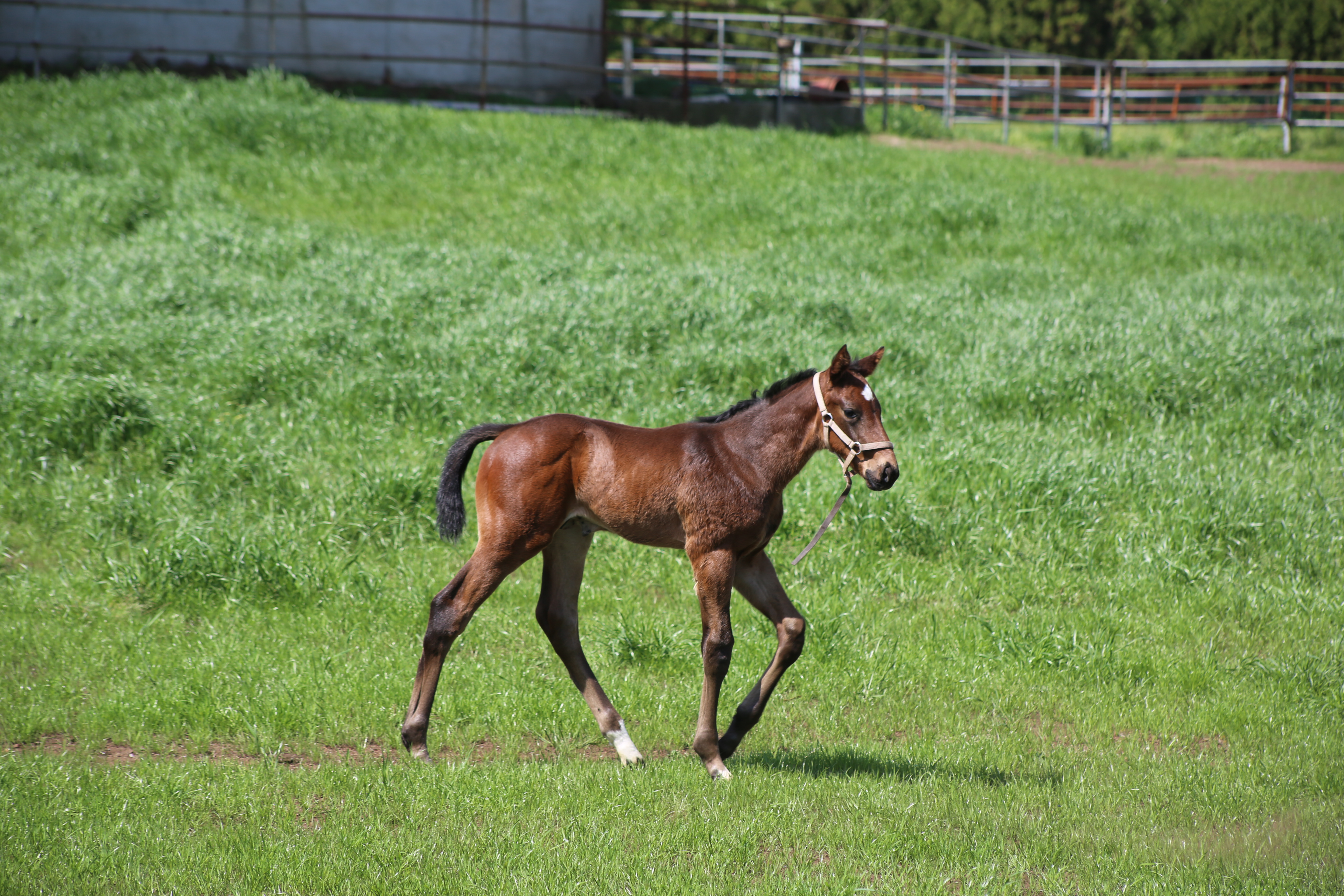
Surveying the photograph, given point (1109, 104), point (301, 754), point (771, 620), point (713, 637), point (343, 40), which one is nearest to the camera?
point (713, 637)

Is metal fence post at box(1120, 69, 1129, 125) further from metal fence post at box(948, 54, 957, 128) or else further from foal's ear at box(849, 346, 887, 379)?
foal's ear at box(849, 346, 887, 379)

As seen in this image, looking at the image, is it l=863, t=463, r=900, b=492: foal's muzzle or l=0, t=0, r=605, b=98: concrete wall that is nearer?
l=863, t=463, r=900, b=492: foal's muzzle

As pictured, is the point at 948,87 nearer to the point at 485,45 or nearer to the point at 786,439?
the point at 485,45

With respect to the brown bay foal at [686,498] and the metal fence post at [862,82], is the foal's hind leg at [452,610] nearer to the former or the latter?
the brown bay foal at [686,498]

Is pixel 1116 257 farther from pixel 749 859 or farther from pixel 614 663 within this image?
pixel 749 859

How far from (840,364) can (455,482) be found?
204cm

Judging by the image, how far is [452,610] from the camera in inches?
218

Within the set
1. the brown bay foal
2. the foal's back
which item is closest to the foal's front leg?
the brown bay foal

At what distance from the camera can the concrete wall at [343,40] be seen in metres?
25.1

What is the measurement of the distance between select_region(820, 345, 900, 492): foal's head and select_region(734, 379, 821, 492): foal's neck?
11 centimetres

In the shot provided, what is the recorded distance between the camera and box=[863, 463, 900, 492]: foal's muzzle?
16.9 feet

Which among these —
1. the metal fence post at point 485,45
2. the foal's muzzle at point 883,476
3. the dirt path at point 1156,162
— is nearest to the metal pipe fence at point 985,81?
the dirt path at point 1156,162

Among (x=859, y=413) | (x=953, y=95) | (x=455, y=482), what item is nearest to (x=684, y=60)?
(x=953, y=95)

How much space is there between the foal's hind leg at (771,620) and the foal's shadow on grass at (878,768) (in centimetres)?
25
